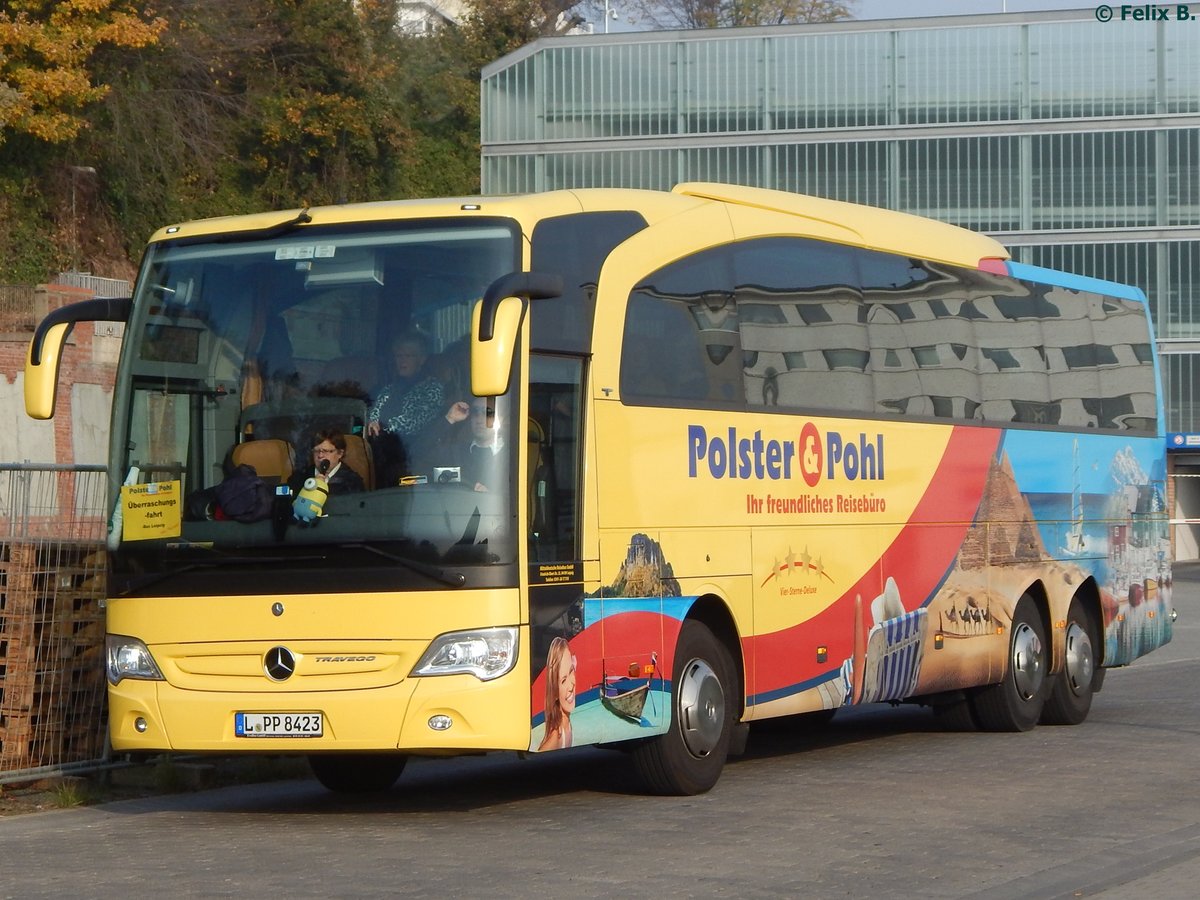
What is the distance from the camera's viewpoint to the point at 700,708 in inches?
486

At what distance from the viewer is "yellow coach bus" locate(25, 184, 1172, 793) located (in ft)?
35.0

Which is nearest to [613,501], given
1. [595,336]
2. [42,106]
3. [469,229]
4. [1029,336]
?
[595,336]

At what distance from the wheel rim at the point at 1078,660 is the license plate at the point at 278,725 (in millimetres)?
8755

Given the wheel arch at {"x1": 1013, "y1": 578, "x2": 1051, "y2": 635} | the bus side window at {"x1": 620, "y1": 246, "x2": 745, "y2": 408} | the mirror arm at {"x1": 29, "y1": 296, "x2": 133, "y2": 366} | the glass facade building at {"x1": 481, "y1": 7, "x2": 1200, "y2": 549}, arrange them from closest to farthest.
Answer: the mirror arm at {"x1": 29, "y1": 296, "x2": 133, "y2": 366}, the bus side window at {"x1": 620, "y1": 246, "x2": 745, "y2": 408}, the wheel arch at {"x1": 1013, "y1": 578, "x2": 1051, "y2": 635}, the glass facade building at {"x1": 481, "y1": 7, "x2": 1200, "y2": 549}

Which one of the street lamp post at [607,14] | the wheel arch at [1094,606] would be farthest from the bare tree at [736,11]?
the wheel arch at [1094,606]

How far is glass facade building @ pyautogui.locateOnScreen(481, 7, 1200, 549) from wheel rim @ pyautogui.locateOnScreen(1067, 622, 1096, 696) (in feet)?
128

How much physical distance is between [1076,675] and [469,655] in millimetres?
8548

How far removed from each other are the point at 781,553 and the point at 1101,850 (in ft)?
12.7

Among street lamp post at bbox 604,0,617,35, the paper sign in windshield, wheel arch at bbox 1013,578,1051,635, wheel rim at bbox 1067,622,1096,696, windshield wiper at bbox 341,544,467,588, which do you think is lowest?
wheel rim at bbox 1067,622,1096,696

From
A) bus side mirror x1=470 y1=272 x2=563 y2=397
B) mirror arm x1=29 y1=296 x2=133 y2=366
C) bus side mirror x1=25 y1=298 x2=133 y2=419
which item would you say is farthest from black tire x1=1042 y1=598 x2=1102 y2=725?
bus side mirror x1=25 y1=298 x2=133 y2=419

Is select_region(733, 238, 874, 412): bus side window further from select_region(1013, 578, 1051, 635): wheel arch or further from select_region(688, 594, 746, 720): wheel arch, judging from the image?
select_region(1013, 578, 1051, 635): wheel arch

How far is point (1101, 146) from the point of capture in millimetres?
56188

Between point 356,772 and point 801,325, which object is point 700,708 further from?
point 801,325

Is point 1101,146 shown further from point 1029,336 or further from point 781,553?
point 781,553
